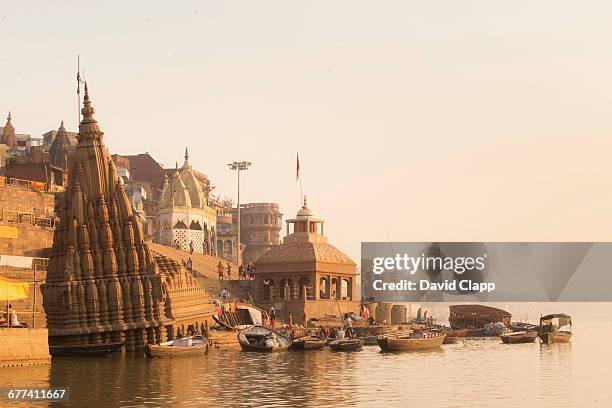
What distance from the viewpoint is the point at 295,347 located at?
262 ft

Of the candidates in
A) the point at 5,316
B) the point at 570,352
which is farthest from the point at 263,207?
the point at 5,316

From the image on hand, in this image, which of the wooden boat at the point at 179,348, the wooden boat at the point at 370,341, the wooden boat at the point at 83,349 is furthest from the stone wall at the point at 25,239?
the wooden boat at the point at 370,341

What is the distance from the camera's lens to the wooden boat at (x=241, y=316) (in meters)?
90.9

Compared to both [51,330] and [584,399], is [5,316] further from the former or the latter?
[584,399]

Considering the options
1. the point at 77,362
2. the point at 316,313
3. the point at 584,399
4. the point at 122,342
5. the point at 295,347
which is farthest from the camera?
the point at 316,313

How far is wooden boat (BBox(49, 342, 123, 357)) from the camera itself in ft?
218

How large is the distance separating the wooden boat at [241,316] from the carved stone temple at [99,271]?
17.0m

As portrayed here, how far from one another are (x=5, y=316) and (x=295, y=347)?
1022 inches

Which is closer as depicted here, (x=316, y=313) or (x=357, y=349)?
(x=357, y=349)

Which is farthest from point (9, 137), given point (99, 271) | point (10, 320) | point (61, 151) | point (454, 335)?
point (10, 320)

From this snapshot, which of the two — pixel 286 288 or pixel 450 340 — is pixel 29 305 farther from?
pixel 450 340

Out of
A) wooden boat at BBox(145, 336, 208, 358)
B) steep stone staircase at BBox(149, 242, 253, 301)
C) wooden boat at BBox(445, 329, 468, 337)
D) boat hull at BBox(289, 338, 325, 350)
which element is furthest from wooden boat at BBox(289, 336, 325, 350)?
wooden boat at BBox(445, 329, 468, 337)

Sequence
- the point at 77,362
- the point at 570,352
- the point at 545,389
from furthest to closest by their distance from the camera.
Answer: the point at 570,352 < the point at 77,362 < the point at 545,389

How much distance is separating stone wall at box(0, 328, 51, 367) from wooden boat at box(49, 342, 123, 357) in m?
7.46
